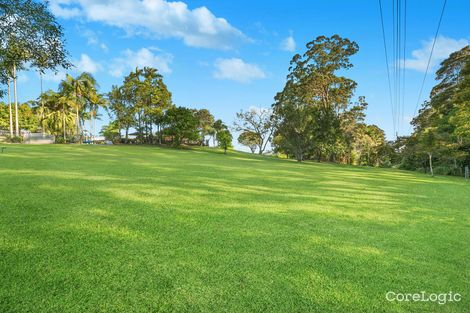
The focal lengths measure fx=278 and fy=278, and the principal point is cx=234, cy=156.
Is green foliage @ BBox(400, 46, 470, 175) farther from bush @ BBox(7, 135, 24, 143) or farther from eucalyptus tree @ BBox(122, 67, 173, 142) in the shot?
bush @ BBox(7, 135, 24, 143)

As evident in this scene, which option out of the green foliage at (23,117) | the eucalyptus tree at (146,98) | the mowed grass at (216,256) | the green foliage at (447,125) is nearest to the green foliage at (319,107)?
the green foliage at (447,125)

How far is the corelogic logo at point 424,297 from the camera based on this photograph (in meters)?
2.54

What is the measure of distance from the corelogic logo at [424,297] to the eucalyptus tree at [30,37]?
7.14 metres

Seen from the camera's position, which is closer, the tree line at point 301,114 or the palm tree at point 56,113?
the tree line at point 301,114

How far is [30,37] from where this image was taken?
18.3 feet

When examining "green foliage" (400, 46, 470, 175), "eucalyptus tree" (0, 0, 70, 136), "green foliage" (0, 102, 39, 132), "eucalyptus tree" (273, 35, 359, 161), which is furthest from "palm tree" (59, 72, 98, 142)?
"green foliage" (400, 46, 470, 175)

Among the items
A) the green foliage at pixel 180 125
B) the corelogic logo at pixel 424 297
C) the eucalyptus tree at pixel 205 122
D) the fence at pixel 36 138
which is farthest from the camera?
the eucalyptus tree at pixel 205 122

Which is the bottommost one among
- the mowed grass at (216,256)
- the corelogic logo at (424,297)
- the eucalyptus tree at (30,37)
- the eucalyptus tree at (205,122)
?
the corelogic logo at (424,297)

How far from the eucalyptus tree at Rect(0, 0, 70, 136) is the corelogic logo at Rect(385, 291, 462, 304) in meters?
7.14

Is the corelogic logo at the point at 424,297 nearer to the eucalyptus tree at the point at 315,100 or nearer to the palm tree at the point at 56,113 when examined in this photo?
the eucalyptus tree at the point at 315,100

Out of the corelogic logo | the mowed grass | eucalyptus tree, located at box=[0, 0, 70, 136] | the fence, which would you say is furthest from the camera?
the fence

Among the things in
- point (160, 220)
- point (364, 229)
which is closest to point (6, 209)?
point (160, 220)

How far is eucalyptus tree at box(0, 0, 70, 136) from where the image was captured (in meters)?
5.23

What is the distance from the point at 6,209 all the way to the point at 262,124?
39935mm
